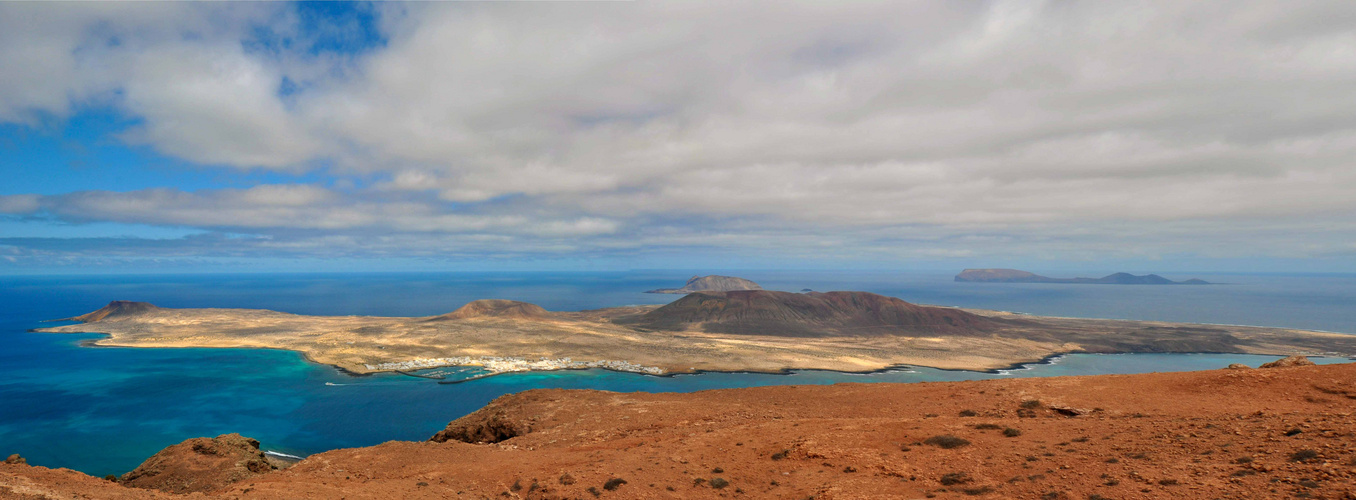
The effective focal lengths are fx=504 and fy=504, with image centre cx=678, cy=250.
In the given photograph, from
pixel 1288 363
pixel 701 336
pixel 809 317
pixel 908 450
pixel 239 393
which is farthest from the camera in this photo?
pixel 809 317

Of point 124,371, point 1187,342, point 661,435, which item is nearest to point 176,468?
point 661,435

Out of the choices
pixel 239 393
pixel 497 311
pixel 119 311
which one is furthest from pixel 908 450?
pixel 119 311

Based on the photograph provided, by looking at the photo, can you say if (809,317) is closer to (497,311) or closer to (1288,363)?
(497,311)

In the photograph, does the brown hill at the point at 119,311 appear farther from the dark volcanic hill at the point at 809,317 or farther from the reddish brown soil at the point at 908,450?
the reddish brown soil at the point at 908,450

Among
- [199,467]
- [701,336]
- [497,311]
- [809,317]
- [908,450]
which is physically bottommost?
[701,336]

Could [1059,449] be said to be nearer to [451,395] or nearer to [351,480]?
[351,480]

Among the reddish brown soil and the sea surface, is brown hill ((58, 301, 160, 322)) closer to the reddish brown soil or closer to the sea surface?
the sea surface
